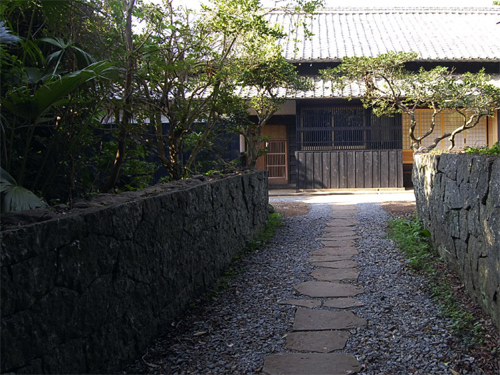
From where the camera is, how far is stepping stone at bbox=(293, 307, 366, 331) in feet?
11.7

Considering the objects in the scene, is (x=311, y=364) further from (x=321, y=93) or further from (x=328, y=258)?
(x=321, y=93)

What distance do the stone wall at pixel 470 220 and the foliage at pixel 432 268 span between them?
0.13 meters

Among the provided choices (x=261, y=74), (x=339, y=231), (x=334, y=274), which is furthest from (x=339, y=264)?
(x=261, y=74)

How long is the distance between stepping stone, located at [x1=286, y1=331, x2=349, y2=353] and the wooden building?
33.2 feet

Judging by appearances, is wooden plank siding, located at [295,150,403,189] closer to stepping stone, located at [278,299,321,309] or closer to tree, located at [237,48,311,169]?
tree, located at [237,48,311,169]

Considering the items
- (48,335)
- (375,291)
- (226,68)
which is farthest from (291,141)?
(48,335)

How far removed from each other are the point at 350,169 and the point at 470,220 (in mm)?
10447

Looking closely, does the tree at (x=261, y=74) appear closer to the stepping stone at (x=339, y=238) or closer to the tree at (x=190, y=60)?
the tree at (x=190, y=60)

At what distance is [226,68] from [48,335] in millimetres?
4858

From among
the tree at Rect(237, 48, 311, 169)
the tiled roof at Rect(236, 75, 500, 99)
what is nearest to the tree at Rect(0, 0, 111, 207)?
the tree at Rect(237, 48, 311, 169)

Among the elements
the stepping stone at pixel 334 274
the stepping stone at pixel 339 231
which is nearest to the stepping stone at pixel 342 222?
the stepping stone at pixel 339 231

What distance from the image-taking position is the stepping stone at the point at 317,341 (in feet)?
10.5

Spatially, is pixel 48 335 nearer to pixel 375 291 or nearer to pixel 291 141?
pixel 375 291

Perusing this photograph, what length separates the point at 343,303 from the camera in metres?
4.10
